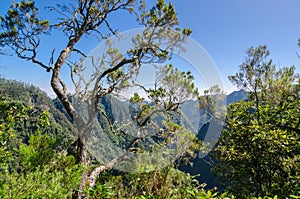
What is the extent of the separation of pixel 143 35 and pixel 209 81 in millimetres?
1769

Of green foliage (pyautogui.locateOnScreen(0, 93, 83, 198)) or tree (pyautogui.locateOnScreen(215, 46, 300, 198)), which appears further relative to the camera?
tree (pyautogui.locateOnScreen(215, 46, 300, 198))

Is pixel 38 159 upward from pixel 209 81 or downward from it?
downward

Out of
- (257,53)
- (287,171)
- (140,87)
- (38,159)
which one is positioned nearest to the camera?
(38,159)

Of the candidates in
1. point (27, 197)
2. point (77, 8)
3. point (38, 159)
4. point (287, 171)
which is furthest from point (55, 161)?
point (287, 171)

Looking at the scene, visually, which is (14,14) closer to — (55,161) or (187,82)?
(55,161)

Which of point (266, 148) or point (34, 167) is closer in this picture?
point (34, 167)

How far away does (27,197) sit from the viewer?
4.34 feet

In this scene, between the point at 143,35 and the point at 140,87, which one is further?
the point at 140,87

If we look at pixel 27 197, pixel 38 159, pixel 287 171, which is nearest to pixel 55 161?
pixel 38 159

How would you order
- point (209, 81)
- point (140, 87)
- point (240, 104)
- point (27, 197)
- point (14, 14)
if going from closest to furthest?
point (27, 197)
point (14, 14)
point (209, 81)
point (140, 87)
point (240, 104)

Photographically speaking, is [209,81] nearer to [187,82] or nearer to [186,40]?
[186,40]

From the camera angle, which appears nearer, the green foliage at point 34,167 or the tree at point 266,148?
the green foliage at point 34,167

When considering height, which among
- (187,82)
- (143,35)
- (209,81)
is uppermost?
(143,35)

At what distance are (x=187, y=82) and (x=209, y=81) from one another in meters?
1.41
